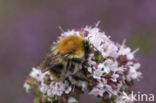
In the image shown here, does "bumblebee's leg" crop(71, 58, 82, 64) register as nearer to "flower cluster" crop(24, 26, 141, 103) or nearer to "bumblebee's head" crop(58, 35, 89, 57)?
"bumblebee's head" crop(58, 35, 89, 57)

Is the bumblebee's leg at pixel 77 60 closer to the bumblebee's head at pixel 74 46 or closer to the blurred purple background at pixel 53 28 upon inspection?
the bumblebee's head at pixel 74 46

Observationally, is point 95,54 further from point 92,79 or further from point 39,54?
point 39,54

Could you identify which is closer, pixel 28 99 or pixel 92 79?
pixel 92 79

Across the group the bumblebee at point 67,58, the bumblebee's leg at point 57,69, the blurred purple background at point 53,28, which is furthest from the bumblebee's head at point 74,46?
the blurred purple background at point 53,28

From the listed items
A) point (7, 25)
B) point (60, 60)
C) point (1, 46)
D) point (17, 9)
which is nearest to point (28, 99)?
point (1, 46)

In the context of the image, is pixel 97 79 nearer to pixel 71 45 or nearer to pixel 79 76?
pixel 79 76

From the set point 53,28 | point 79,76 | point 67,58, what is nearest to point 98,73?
point 79,76

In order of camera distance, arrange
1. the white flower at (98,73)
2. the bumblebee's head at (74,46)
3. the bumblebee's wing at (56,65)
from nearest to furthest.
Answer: the bumblebee's wing at (56,65) < the bumblebee's head at (74,46) < the white flower at (98,73)
